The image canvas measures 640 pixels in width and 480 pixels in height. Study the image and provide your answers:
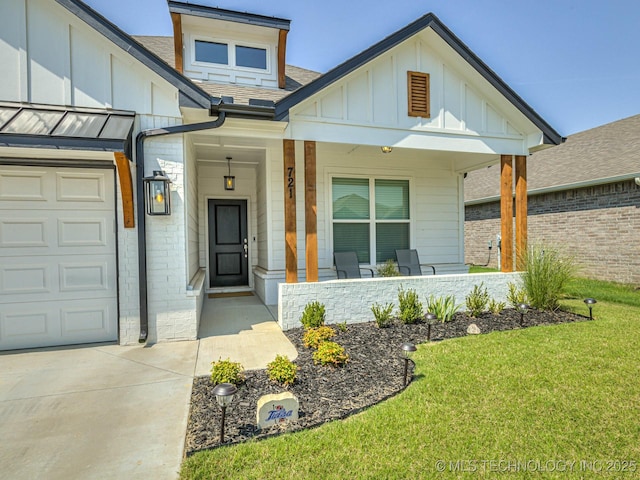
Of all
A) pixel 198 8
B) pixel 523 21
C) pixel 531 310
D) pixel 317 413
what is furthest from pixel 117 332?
pixel 523 21

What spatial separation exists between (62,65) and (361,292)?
5176mm

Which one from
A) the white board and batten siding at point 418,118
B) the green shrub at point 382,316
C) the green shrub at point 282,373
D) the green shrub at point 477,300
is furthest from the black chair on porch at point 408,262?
the green shrub at point 282,373

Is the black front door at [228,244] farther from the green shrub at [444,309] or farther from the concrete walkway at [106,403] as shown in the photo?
the green shrub at [444,309]

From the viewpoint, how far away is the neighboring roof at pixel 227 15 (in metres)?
6.62

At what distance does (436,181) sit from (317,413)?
6807 mm

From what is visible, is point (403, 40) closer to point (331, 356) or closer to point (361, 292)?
point (361, 292)

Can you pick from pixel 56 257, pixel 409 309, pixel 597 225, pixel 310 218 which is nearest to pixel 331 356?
pixel 409 309

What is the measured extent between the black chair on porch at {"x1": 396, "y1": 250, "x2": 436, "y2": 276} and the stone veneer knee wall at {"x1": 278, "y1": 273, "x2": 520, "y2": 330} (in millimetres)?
1312

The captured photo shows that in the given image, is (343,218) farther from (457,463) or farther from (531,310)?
(457,463)

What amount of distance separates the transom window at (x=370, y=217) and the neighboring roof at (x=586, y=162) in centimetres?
595

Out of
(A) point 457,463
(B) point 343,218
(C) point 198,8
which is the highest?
(C) point 198,8

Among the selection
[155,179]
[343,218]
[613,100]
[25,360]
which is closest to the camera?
[25,360]

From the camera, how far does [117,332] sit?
15.1 ft

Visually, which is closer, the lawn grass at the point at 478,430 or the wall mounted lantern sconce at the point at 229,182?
the lawn grass at the point at 478,430
